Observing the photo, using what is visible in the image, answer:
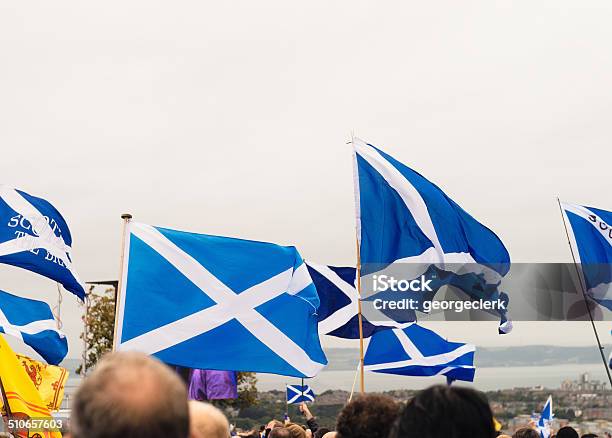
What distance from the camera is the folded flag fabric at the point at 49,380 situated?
14.6 metres

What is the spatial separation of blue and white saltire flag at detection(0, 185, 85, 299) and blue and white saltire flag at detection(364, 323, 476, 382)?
6188 millimetres

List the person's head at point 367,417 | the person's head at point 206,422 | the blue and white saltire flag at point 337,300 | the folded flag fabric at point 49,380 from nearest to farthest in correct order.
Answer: the person's head at point 206,422, the person's head at point 367,417, the folded flag fabric at point 49,380, the blue and white saltire flag at point 337,300

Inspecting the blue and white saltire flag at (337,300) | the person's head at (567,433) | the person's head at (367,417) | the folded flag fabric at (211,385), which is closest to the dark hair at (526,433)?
the person's head at (567,433)

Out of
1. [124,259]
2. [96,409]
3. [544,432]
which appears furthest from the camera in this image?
[544,432]

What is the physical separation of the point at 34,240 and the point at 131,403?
13516mm

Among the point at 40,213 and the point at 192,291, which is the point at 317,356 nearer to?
the point at 192,291

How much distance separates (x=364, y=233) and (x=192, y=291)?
126 inches

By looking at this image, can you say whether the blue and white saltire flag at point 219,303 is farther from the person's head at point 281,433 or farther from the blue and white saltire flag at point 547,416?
the blue and white saltire flag at point 547,416

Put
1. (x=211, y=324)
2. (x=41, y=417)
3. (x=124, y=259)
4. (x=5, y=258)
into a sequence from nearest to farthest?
(x=124, y=259), (x=211, y=324), (x=41, y=417), (x=5, y=258)

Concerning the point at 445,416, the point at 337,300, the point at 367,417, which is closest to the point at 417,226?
the point at 337,300

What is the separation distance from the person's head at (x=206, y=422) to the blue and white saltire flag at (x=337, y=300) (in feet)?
59.0

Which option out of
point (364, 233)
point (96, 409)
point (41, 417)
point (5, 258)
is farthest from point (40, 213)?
point (96, 409)

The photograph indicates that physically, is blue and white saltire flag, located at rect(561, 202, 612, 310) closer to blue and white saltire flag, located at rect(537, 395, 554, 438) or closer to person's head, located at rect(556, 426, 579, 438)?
person's head, located at rect(556, 426, 579, 438)

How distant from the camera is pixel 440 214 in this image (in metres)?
13.5
